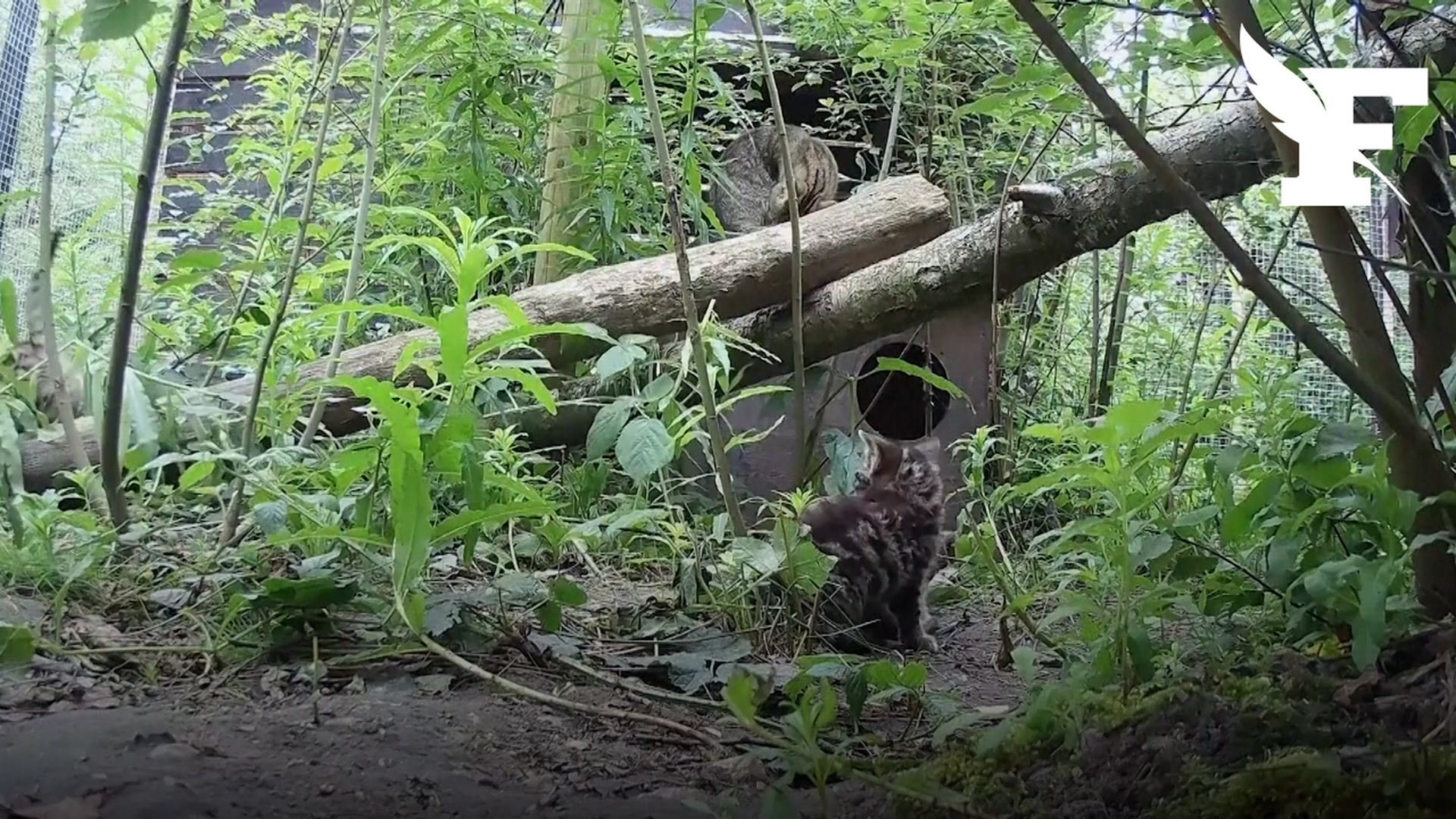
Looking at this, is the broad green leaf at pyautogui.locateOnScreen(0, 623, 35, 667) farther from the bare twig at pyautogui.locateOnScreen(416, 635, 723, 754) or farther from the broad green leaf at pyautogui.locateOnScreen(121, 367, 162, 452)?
the bare twig at pyautogui.locateOnScreen(416, 635, 723, 754)

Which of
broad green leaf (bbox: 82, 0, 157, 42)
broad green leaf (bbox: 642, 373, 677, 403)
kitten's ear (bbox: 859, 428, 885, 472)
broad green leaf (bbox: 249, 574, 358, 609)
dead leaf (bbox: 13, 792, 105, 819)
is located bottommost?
kitten's ear (bbox: 859, 428, 885, 472)

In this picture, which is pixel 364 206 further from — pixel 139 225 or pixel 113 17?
pixel 113 17

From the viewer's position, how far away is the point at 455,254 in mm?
1775

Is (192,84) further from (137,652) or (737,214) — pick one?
(137,652)

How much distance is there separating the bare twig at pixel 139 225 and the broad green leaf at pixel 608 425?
82 cm

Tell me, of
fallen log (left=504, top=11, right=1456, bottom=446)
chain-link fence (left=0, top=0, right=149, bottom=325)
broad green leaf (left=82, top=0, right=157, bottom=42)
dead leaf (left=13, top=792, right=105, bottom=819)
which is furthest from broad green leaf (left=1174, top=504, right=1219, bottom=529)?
chain-link fence (left=0, top=0, right=149, bottom=325)

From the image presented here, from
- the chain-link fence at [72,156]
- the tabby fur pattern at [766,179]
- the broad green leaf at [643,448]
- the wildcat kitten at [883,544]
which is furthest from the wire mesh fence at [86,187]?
the tabby fur pattern at [766,179]

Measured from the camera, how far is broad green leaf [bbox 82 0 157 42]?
3.38 ft

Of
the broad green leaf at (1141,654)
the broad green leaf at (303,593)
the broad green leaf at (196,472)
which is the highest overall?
the broad green leaf at (196,472)

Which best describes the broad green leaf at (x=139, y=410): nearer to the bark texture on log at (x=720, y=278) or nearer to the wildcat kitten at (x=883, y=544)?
the bark texture on log at (x=720, y=278)

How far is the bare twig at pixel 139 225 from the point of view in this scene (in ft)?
4.49

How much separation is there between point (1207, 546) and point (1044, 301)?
230 cm

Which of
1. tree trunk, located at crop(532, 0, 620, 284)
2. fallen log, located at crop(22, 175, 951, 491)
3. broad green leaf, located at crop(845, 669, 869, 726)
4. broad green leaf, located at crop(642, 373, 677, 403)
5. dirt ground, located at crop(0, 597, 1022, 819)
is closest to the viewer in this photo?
dirt ground, located at crop(0, 597, 1022, 819)

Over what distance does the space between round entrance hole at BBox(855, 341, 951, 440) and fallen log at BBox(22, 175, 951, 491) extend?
38cm
